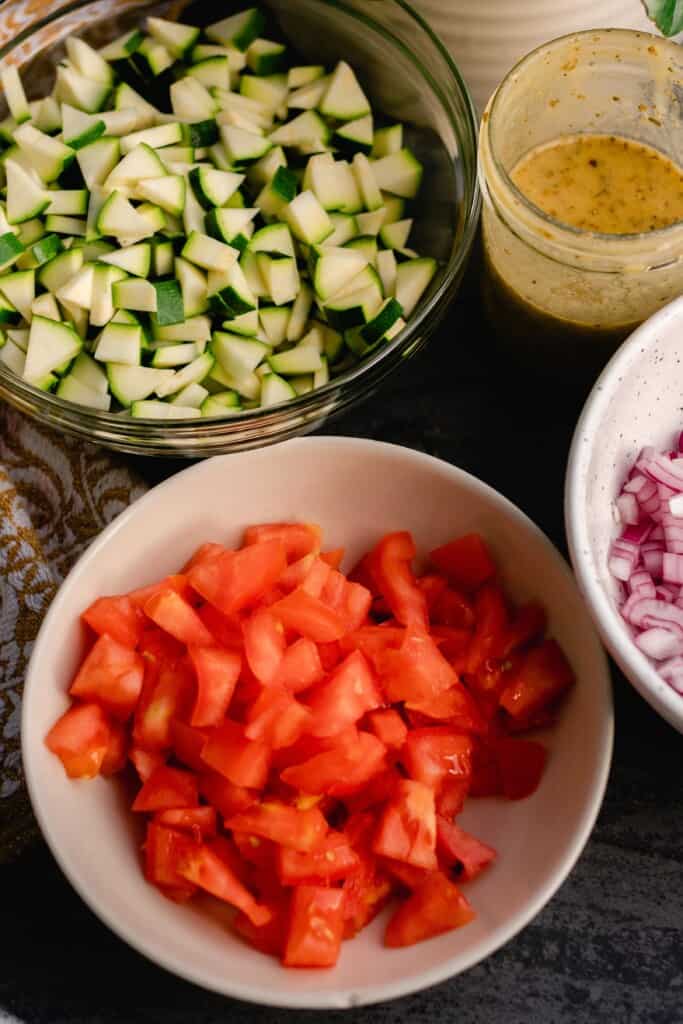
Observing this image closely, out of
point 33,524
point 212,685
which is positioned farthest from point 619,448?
point 33,524

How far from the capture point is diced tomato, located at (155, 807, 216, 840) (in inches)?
61.7

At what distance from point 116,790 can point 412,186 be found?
1.08m

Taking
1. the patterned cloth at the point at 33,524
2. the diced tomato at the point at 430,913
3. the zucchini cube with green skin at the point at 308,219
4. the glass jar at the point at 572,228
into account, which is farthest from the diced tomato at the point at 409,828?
the zucchini cube with green skin at the point at 308,219

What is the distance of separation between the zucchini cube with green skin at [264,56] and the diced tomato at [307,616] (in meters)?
0.99

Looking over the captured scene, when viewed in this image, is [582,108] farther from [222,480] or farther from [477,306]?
[222,480]

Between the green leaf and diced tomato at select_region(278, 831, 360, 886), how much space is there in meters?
1.16

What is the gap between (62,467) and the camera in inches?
76.9

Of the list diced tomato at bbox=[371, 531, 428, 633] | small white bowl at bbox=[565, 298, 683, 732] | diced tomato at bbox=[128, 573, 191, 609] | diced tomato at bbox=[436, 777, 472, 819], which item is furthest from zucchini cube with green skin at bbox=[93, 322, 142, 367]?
diced tomato at bbox=[436, 777, 472, 819]

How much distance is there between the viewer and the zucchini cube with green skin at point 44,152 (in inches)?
76.9

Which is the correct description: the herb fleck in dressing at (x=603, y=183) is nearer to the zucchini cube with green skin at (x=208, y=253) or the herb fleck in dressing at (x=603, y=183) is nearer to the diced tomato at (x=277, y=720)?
the zucchini cube with green skin at (x=208, y=253)

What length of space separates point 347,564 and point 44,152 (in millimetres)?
817

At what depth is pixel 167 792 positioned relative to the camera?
159cm

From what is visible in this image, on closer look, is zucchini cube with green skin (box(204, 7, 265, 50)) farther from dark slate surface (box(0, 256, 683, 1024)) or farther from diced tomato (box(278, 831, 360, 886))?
diced tomato (box(278, 831, 360, 886))

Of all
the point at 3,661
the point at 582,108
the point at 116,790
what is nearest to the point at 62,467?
the point at 3,661
